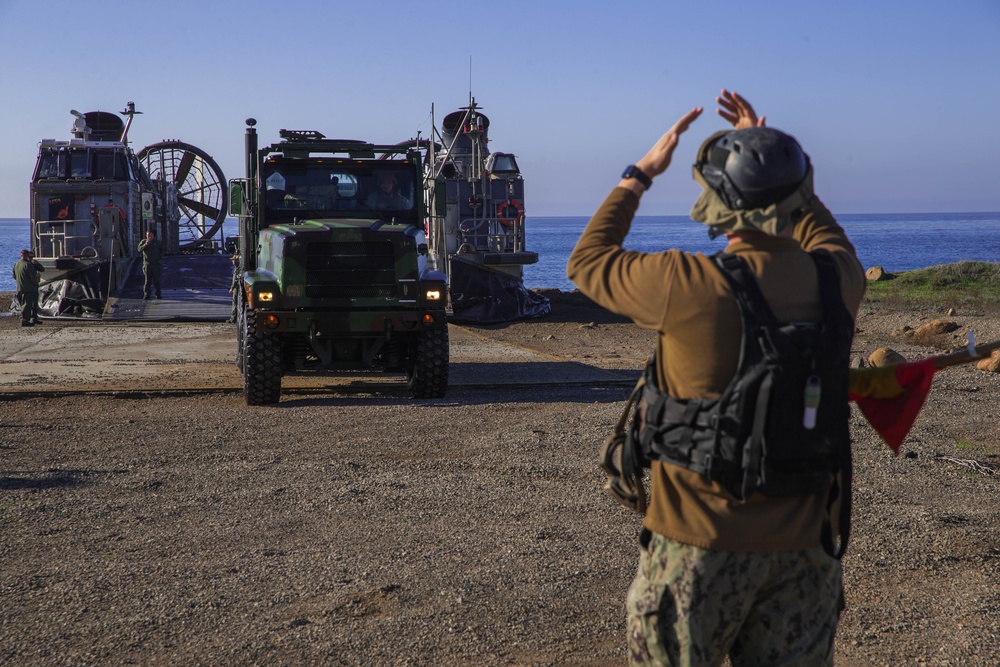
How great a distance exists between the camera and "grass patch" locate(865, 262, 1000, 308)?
22.3 m

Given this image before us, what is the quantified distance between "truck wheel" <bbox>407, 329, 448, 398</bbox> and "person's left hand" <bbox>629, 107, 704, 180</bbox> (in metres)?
7.85

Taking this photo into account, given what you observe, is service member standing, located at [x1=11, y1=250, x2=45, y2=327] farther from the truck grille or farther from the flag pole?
the flag pole

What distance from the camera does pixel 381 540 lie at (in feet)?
18.6

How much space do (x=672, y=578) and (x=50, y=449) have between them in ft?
22.4

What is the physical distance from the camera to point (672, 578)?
2482 millimetres

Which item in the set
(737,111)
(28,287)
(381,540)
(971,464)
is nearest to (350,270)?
(381,540)

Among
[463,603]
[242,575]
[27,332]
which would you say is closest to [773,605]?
[463,603]

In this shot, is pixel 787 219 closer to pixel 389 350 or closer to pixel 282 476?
pixel 282 476

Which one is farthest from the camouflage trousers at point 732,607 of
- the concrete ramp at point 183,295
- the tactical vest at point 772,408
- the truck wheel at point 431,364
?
the concrete ramp at point 183,295

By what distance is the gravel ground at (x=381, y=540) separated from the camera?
4277 millimetres

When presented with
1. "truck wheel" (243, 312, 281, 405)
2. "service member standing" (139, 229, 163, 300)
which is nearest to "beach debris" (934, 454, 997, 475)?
"truck wheel" (243, 312, 281, 405)

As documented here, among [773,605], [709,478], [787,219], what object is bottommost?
[773,605]

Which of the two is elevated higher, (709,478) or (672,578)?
(709,478)

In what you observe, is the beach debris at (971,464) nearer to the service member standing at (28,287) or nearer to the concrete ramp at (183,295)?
the concrete ramp at (183,295)
